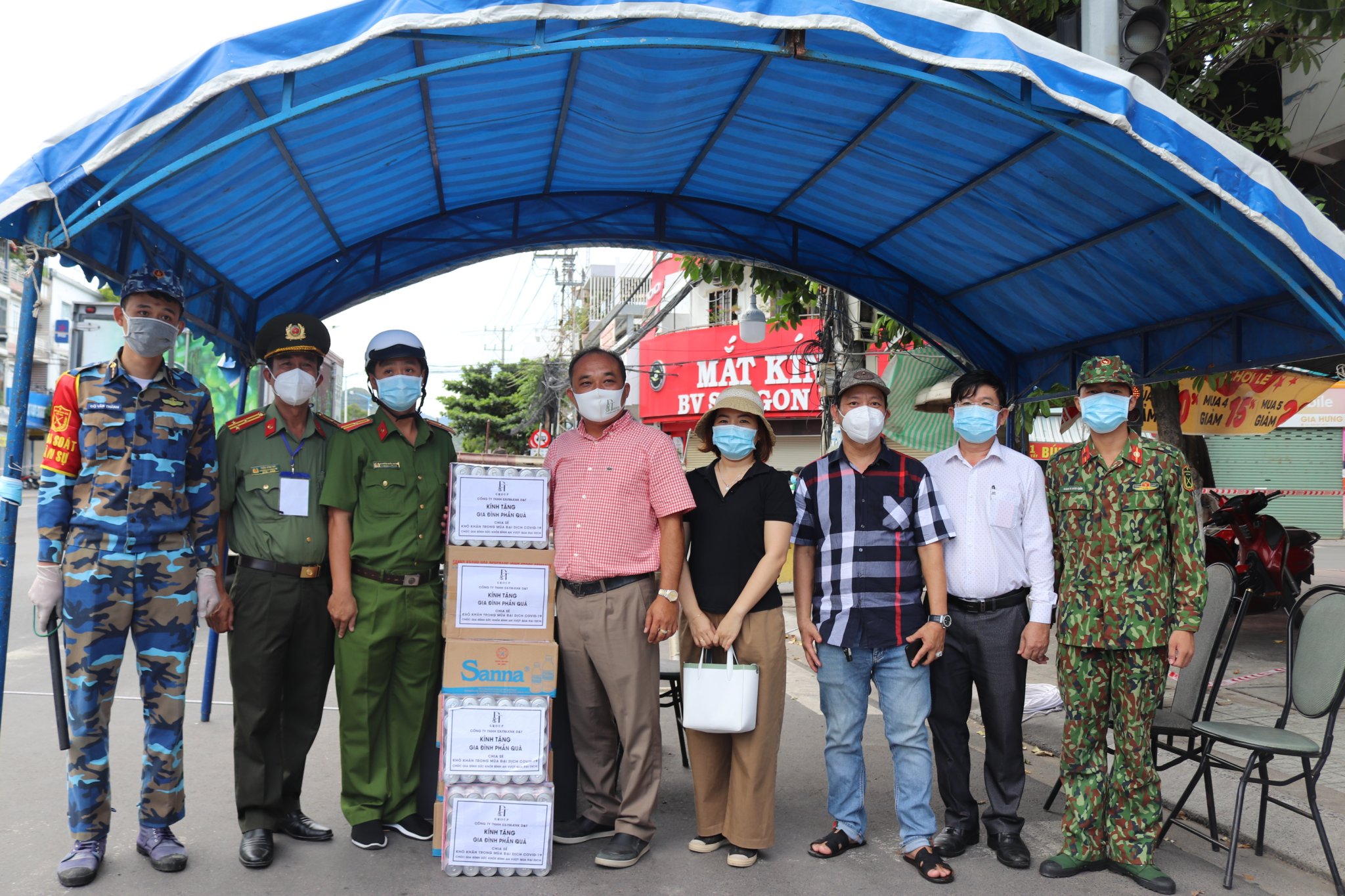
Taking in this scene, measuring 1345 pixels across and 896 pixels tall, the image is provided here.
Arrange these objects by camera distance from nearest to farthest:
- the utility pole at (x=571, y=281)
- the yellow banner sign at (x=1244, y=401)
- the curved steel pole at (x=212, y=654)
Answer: the curved steel pole at (x=212, y=654) < the yellow banner sign at (x=1244, y=401) < the utility pole at (x=571, y=281)

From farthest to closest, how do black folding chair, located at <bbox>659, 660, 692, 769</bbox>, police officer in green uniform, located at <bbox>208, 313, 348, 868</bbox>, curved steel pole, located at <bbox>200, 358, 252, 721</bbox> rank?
curved steel pole, located at <bbox>200, 358, 252, 721</bbox>
black folding chair, located at <bbox>659, 660, 692, 769</bbox>
police officer in green uniform, located at <bbox>208, 313, 348, 868</bbox>

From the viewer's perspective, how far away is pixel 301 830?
14.3 ft

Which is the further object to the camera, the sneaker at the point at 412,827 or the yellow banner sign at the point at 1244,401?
the yellow banner sign at the point at 1244,401

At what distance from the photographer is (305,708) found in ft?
14.1

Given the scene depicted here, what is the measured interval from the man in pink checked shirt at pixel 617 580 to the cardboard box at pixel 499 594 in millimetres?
120

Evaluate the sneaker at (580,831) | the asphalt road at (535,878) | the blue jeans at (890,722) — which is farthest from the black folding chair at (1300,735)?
the sneaker at (580,831)

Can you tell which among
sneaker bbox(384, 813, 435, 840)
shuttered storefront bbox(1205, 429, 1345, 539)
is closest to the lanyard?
sneaker bbox(384, 813, 435, 840)

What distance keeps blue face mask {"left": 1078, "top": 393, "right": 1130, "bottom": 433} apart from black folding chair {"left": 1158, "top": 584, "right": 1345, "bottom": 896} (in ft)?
3.65

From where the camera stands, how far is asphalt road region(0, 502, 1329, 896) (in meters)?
3.92

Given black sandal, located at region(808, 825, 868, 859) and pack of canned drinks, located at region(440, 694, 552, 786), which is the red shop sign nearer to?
black sandal, located at region(808, 825, 868, 859)

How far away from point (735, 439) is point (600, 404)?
0.61 metres

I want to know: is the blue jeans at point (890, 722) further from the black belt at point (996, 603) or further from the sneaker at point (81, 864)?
the sneaker at point (81, 864)

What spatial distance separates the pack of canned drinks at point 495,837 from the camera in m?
4.05

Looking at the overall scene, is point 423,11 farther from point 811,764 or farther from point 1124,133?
point 811,764
